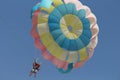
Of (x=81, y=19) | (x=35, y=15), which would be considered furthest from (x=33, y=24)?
(x=81, y=19)

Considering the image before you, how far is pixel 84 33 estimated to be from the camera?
51031 millimetres

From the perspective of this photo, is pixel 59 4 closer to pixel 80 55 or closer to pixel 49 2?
pixel 49 2

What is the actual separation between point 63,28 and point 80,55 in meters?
2.98

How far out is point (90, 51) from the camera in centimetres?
5156

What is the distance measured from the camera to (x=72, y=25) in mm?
50781

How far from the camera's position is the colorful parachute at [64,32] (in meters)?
50.1

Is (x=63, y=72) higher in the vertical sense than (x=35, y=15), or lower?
lower

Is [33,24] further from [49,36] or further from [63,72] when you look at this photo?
[63,72]

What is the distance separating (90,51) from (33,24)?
5910 millimetres

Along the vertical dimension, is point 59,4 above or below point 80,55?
above

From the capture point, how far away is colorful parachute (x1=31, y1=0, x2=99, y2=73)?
50062 millimetres

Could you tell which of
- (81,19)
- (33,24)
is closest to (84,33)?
(81,19)

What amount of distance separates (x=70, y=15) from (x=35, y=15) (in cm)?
325

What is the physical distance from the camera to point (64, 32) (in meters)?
50.3
